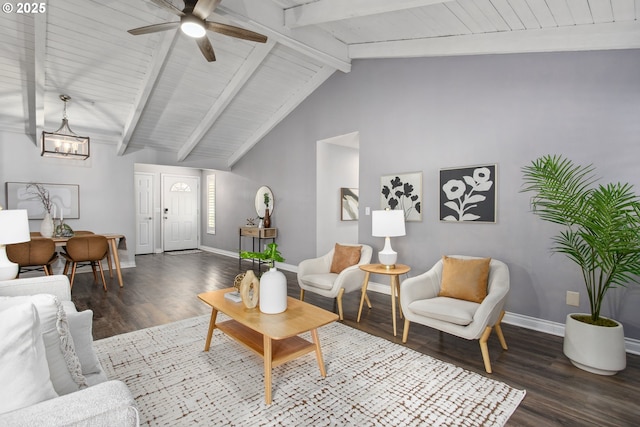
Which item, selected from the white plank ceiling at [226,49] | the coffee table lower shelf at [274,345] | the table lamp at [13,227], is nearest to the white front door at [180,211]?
the white plank ceiling at [226,49]

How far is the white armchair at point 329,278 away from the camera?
3369mm

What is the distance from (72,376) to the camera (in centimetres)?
125

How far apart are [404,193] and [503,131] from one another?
1278mm

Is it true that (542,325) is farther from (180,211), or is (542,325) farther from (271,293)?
(180,211)

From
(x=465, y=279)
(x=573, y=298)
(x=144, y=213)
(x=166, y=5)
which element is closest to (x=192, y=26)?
(x=166, y=5)

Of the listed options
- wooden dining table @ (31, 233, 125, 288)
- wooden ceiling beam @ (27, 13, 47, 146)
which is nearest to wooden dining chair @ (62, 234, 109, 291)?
wooden dining table @ (31, 233, 125, 288)

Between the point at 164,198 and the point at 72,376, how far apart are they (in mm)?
7534

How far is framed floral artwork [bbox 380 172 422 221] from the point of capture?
13.1ft

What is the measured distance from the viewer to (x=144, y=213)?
7.83 meters

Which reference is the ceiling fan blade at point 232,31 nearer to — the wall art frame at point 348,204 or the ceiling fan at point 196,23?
the ceiling fan at point 196,23

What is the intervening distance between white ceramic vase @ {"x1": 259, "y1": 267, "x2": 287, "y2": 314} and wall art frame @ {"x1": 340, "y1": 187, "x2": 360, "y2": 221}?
357cm

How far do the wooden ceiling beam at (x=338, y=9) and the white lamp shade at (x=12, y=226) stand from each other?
314cm

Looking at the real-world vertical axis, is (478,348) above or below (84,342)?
below

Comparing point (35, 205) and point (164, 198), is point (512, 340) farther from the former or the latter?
point (164, 198)
